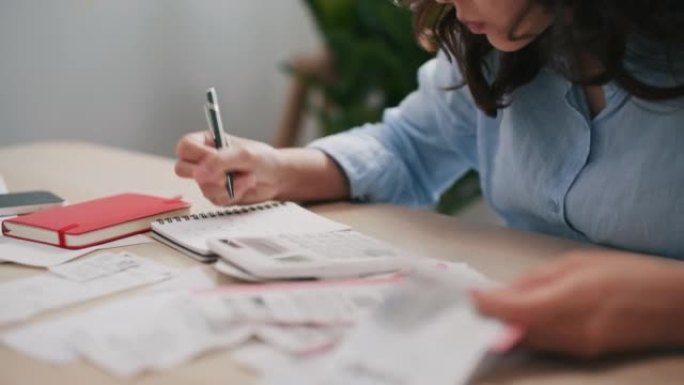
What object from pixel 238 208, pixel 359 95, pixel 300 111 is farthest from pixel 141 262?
pixel 300 111

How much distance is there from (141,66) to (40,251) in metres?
1.49

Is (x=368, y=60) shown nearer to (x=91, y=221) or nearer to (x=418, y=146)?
(x=418, y=146)

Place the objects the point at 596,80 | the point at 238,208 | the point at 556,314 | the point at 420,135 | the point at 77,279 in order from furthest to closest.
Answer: the point at 420,135 → the point at 238,208 → the point at 596,80 → the point at 77,279 → the point at 556,314

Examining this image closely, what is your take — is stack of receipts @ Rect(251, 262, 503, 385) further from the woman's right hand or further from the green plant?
the green plant

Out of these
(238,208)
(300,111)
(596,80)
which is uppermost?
(596,80)

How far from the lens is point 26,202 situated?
3.47 feet

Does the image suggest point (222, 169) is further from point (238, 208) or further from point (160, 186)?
point (160, 186)

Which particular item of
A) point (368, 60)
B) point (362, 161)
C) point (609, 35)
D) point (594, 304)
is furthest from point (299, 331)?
point (368, 60)

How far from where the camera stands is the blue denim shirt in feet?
2.92

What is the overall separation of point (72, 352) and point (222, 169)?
45 centimetres

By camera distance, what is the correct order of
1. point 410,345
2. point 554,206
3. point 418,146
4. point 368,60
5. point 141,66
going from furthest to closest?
point 141,66
point 368,60
point 418,146
point 554,206
point 410,345

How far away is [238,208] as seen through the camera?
1032mm

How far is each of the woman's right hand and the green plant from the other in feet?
3.40

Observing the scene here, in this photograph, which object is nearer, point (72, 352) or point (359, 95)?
point (72, 352)
